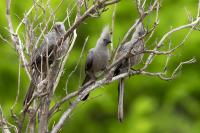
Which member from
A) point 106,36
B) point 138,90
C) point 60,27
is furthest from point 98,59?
point 138,90

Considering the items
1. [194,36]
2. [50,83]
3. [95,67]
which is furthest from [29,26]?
[194,36]

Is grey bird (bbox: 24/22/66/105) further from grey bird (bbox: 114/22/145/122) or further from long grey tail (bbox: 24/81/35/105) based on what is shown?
grey bird (bbox: 114/22/145/122)

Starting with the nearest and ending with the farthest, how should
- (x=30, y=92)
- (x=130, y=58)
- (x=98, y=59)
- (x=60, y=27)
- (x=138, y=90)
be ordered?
(x=30, y=92), (x=60, y=27), (x=98, y=59), (x=130, y=58), (x=138, y=90)

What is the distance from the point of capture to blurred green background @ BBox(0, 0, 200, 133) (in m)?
12.8

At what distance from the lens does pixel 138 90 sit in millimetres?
13398

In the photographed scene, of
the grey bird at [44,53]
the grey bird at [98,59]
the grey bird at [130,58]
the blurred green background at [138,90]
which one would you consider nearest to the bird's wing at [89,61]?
the grey bird at [98,59]

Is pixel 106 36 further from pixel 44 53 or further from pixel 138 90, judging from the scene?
pixel 138 90

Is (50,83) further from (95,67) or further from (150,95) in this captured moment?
(150,95)

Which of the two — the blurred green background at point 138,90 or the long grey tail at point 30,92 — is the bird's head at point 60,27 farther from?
the blurred green background at point 138,90

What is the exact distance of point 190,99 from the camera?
13.4m

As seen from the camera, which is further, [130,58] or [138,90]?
[138,90]

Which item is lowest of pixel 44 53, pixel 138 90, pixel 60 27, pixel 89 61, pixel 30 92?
pixel 138 90

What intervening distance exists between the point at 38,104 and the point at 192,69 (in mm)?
6773

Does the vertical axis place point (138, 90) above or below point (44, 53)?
below
